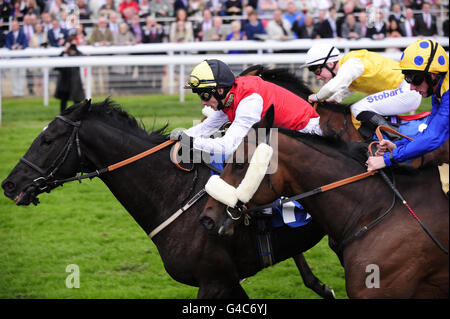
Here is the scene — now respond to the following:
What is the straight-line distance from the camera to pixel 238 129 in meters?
4.05

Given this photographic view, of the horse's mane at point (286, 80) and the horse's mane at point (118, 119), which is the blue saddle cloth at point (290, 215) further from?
the horse's mane at point (286, 80)

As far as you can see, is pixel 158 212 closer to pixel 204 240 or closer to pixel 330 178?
pixel 204 240

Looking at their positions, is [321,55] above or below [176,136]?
above

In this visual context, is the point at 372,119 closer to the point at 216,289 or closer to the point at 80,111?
the point at 216,289

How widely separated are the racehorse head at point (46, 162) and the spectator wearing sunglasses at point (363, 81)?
2126 millimetres

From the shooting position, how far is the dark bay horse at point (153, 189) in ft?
14.0


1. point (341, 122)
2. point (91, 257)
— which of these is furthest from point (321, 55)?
point (91, 257)

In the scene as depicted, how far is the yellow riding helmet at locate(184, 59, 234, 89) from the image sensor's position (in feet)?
13.6

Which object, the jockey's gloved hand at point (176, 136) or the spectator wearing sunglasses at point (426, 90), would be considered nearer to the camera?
the spectator wearing sunglasses at point (426, 90)

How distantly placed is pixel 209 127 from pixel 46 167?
128 centimetres

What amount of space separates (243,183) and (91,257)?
346cm

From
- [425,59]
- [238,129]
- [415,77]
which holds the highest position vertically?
[425,59]

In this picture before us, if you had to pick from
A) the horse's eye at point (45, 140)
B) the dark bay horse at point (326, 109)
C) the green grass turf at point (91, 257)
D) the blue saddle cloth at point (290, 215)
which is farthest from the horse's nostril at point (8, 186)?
the dark bay horse at point (326, 109)
